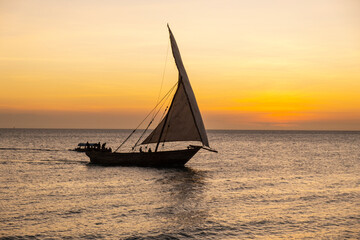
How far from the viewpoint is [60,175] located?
120ft

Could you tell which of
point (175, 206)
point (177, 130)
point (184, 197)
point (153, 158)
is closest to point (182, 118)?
point (177, 130)

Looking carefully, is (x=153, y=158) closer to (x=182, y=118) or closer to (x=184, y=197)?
(x=182, y=118)

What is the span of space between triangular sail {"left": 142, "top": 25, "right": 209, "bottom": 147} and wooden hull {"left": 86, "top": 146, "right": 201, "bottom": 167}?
1807mm

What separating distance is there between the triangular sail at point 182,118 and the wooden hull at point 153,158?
181 centimetres

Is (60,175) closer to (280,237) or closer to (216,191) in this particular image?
(216,191)

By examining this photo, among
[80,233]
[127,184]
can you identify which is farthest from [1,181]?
[80,233]

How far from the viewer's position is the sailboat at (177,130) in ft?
129

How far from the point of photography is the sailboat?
39312mm

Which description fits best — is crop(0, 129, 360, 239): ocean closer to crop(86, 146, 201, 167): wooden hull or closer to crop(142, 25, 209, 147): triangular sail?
crop(86, 146, 201, 167): wooden hull

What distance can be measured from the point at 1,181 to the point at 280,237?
84.4ft

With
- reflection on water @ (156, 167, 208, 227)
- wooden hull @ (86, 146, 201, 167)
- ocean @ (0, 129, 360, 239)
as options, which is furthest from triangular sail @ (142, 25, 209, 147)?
ocean @ (0, 129, 360, 239)

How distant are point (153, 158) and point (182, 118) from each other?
603 centimetres

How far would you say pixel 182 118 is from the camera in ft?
133

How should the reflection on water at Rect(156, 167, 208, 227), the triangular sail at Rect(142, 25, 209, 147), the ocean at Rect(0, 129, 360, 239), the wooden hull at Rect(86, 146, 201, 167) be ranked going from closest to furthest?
1. the ocean at Rect(0, 129, 360, 239)
2. the reflection on water at Rect(156, 167, 208, 227)
3. the triangular sail at Rect(142, 25, 209, 147)
4. the wooden hull at Rect(86, 146, 201, 167)
